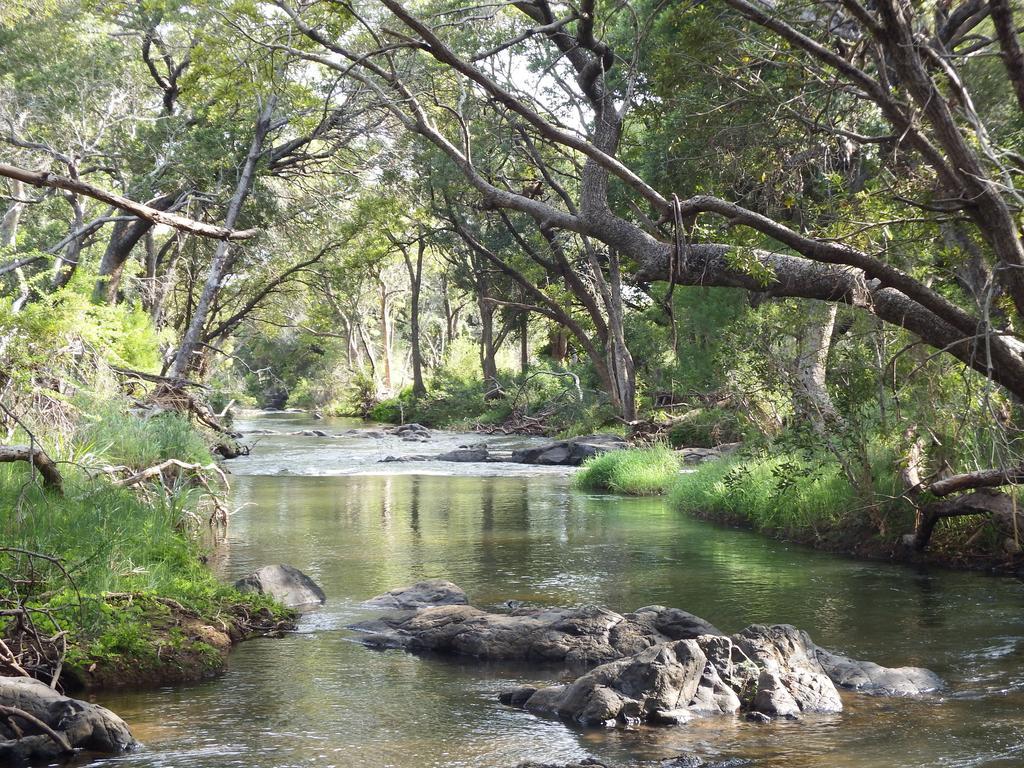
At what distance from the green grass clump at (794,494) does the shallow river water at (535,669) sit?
21.0 inches

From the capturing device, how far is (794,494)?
50.2 ft

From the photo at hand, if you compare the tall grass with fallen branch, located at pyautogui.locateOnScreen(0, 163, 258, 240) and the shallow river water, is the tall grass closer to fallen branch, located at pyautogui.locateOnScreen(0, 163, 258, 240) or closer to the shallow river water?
the shallow river water

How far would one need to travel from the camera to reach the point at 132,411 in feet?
53.4

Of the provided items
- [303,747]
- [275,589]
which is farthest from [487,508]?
[303,747]

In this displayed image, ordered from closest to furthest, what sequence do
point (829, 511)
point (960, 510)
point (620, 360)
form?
point (960, 510) → point (829, 511) → point (620, 360)

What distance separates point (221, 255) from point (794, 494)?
14.4 metres

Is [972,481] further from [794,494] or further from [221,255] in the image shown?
[221,255]

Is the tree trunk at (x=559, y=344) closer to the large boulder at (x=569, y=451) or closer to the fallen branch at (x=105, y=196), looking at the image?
the large boulder at (x=569, y=451)

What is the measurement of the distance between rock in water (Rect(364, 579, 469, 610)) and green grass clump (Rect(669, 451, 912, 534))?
5760mm

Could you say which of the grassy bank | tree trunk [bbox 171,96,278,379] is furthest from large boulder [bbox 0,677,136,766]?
tree trunk [bbox 171,96,278,379]

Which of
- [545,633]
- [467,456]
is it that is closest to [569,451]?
[467,456]

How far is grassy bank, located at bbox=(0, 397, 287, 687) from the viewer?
26.2ft

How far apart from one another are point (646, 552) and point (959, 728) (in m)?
7.40

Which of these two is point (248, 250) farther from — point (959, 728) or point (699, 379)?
point (959, 728)
